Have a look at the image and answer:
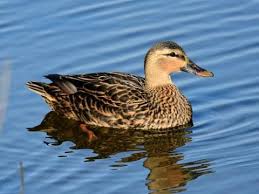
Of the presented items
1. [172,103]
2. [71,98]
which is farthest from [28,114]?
[172,103]

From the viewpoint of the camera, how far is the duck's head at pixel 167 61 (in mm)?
12203

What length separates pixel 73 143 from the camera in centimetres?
1170

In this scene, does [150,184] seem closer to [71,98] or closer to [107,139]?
[107,139]

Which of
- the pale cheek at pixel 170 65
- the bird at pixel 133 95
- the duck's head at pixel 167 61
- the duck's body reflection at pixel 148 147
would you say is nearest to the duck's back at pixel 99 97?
the bird at pixel 133 95

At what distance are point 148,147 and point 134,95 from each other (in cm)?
113

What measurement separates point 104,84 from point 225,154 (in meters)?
2.35

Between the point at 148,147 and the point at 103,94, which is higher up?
the point at 103,94

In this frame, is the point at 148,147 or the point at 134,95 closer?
the point at 148,147

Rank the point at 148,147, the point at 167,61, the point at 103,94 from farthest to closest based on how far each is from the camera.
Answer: the point at 103,94 → the point at 167,61 → the point at 148,147

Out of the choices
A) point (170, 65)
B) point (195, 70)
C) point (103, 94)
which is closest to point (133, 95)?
point (103, 94)

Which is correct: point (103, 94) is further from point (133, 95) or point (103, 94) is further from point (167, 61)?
point (167, 61)

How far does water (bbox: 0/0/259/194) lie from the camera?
399 inches

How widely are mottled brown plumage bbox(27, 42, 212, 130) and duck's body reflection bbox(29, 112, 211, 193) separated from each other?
194mm

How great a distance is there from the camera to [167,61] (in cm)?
1230
